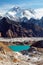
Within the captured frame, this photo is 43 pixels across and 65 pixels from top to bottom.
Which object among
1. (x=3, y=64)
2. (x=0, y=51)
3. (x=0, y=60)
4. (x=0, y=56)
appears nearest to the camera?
(x=3, y=64)

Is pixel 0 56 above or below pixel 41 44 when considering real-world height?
above

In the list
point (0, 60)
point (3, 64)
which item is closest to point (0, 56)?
point (0, 60)

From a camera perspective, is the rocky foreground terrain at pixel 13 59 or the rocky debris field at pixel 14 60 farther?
the rocky foreground terrain at pixel 13 59

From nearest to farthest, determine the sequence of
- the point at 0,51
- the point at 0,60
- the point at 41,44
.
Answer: the point at 0,60
the point at 0,51
the point at 41,44

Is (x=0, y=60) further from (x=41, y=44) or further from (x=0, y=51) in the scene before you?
(x=41, y=44)

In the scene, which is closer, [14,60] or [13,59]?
[14,60]

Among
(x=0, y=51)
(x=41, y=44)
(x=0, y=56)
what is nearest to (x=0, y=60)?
(x=0, y=56)

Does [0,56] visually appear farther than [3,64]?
Yes

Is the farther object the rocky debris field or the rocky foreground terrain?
the rocky foreground terrain

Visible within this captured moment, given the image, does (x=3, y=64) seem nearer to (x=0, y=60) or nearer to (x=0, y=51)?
(x=0, y=60)
